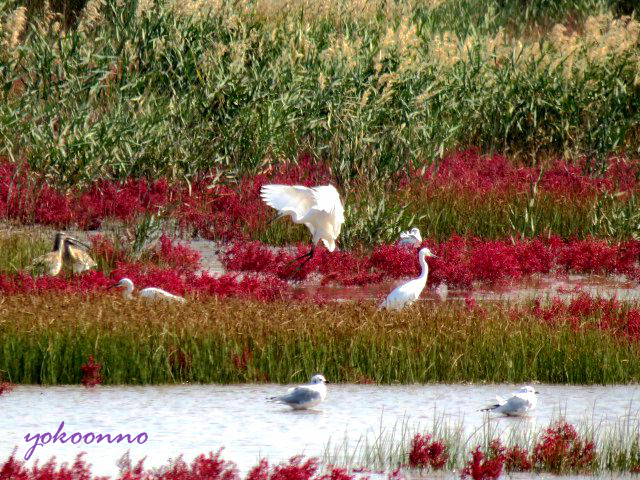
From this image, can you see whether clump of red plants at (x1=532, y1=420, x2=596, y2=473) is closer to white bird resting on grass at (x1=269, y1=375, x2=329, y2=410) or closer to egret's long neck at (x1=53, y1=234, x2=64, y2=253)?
white bird resting on grass at (x1=269, y1=375, x2=329, y2=410)

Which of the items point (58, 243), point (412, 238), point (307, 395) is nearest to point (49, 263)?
point (58, 243)

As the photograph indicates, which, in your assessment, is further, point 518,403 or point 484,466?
point 518,403

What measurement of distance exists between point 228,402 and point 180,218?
6696 millimetres

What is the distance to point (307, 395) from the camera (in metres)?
8.42

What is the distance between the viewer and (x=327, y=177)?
16.4 meters

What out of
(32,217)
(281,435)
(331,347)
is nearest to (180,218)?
(32,217)

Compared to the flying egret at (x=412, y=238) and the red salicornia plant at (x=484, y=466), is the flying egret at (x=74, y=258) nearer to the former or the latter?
the flying egret at (x=412, y=238)

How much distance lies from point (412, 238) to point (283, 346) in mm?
4941

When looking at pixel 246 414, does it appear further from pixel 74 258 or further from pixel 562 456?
pixel 74 258

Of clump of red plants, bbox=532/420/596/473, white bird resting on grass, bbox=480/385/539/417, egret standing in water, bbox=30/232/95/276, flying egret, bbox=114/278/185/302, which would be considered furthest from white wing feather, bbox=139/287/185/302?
clump of red plants, bbox=532/420/596/473

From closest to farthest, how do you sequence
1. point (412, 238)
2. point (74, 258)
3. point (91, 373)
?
point (91, 373)
point (74, 258)
point (412, 238)

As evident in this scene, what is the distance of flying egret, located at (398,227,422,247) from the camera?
1431cm

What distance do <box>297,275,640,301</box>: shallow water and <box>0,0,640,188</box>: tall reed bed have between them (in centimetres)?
262

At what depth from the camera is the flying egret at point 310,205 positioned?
12183 millimetres
